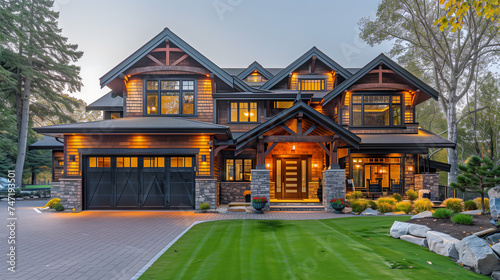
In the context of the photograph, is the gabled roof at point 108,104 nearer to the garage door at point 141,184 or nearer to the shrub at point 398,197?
the garage door at point 141,184

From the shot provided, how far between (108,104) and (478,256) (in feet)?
61.4

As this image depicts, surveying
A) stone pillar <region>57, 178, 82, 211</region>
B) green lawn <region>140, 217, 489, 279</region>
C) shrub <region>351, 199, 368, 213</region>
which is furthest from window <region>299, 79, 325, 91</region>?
stone pillar <region>57, 178, 82, 211</region>

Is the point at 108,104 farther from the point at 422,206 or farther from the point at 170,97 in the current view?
the point at 422,206

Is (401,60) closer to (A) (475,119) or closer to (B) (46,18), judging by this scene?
(A) (475,119)

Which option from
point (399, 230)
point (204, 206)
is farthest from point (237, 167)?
point (399, 230)

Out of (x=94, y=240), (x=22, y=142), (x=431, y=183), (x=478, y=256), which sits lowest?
(x=94, y=240)

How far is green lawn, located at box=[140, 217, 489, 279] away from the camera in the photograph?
17.0 ft

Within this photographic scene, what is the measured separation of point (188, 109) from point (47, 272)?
11.5 meters

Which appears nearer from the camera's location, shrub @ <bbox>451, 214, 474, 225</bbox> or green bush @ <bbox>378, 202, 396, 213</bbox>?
shrub @ <bbox>451, 214, 474, 225</bbox>

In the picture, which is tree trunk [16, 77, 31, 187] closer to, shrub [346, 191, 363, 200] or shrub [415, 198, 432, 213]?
shrub [346, 191, 363, 200]

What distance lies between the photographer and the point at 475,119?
28375 mm

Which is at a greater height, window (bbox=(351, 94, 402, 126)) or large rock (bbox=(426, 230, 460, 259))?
window (bbox=(351, 94, 402, 126))

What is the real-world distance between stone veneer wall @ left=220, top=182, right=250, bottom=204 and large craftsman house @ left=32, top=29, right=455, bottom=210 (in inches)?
2.2

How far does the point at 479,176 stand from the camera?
347 inches
